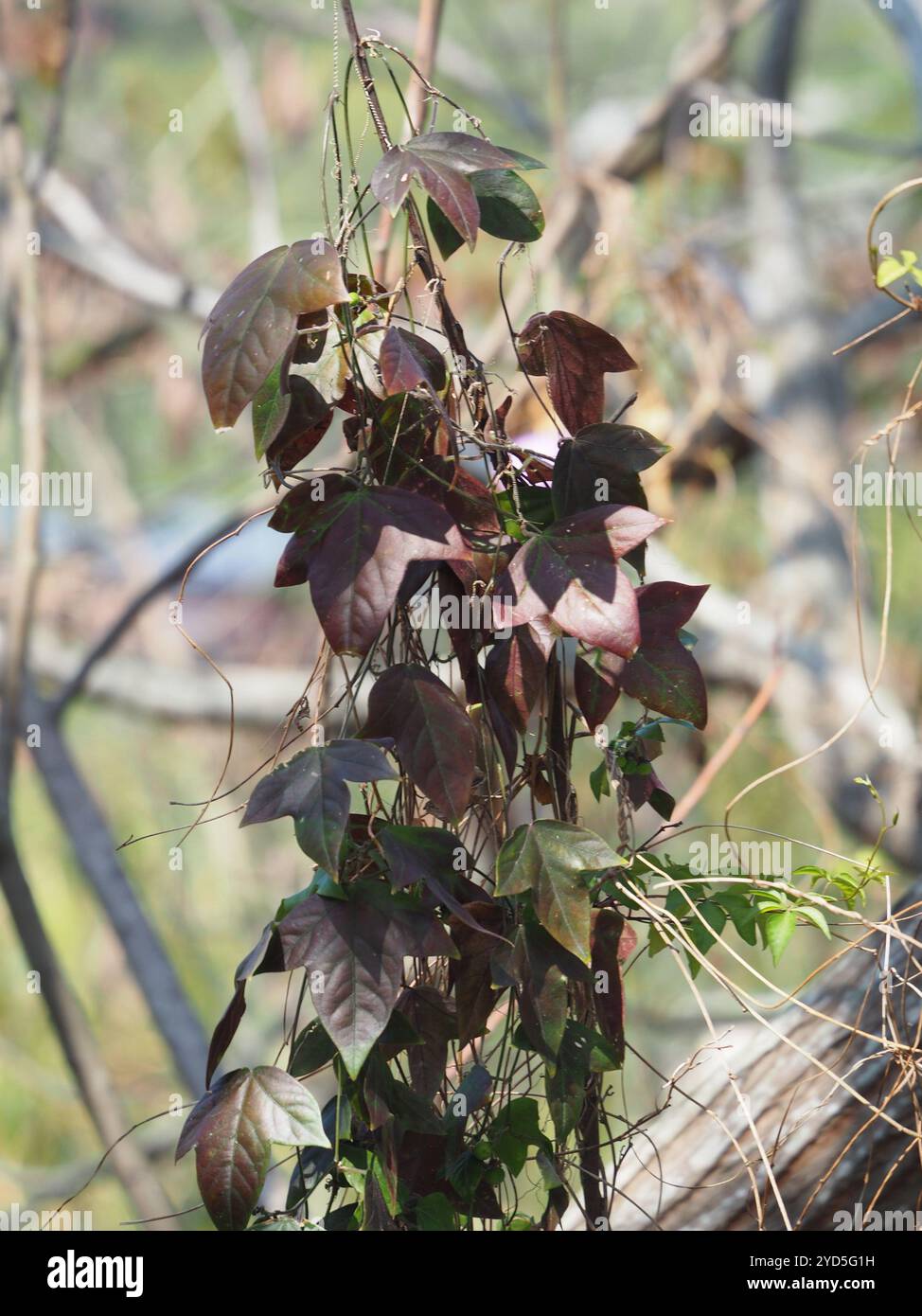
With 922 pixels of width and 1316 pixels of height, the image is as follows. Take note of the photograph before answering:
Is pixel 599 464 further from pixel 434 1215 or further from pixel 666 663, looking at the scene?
pixel 434 1215

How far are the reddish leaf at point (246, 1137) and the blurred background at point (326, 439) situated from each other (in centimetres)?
33

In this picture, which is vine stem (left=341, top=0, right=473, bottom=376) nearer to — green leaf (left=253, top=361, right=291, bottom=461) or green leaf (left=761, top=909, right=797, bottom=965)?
green leaf (left=253, top=361, right=291, bottom=461)

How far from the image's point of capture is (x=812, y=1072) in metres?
0.67

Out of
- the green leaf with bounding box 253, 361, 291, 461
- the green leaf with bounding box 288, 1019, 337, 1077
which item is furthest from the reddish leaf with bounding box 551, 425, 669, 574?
the green leaf with bounding box 288, 1019, 337, 1077

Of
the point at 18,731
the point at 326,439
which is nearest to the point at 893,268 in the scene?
the point at 18,731

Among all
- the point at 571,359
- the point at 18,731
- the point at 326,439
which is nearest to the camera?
the point at 571,359

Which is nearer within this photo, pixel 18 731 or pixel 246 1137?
pixel 246 1137

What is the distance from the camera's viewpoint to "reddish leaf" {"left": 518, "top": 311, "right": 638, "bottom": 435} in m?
0.51

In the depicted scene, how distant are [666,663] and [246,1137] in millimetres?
246

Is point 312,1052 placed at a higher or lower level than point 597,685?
lower

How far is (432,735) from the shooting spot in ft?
1.44

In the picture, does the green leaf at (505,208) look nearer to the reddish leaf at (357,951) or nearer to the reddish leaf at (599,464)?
the reddish leaf at (599,464)
